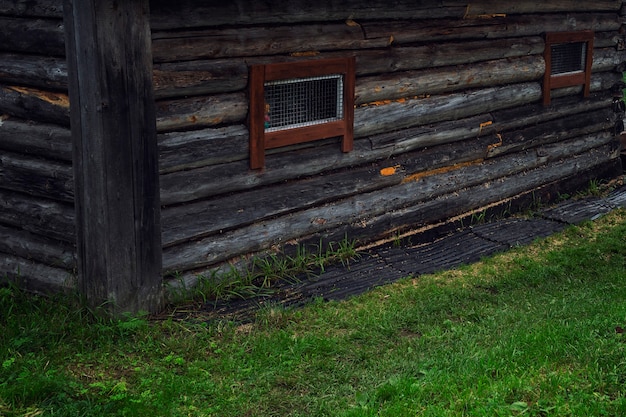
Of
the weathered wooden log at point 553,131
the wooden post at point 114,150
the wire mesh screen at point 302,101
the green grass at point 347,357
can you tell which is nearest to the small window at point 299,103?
the wire mesh screen at point 302,101

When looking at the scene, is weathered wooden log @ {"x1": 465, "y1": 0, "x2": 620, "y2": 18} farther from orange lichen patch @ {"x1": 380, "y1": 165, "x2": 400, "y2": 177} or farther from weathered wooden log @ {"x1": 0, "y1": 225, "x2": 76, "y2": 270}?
weathered wooden log @ {"x1": 0, "y1": 225, "x2": 76, "y2": 270}

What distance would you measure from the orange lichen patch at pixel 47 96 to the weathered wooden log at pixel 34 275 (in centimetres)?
121

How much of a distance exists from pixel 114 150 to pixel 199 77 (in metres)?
0.92

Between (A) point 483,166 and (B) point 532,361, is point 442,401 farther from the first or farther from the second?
(A) point 483,166

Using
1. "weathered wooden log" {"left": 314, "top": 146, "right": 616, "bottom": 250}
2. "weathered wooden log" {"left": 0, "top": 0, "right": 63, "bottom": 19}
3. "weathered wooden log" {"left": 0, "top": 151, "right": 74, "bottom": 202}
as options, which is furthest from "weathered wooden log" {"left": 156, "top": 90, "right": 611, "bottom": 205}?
"weathered wooden log" {"left": 0, "top": 0, "right": 63, "bottom": 19}

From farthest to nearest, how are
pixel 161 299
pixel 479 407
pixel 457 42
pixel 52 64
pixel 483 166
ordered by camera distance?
pixel 483 166 → pixel 457 42 → pixel 161 299 → pixel 52 64 → pixel 479 407

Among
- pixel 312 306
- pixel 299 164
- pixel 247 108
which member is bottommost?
pixel 312 306

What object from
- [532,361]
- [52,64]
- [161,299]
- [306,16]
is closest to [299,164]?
[306,16]

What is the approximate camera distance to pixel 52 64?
19.4 feet

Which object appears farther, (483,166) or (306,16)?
(483,166)

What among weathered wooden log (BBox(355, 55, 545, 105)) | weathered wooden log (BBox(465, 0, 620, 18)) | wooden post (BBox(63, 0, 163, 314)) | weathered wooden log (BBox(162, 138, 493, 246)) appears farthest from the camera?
weathered wooden log (BBox(465, 0, 620, 18))

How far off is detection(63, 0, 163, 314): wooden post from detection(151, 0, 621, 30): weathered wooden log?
0.30 m

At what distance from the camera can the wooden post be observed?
560 cm

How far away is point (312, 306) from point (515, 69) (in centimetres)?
401
